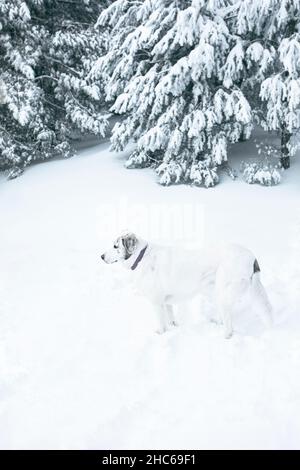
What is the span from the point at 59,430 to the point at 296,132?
8051mm

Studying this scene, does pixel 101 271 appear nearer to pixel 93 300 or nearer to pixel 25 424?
pixel 93 300

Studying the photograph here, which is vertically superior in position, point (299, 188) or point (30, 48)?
point (30, 48)

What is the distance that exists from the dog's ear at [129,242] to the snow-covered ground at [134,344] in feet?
3.59

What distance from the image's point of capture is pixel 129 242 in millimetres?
4523

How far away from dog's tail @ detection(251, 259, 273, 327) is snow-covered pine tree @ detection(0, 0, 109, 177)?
26.2 ft

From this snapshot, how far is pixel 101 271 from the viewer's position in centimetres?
659

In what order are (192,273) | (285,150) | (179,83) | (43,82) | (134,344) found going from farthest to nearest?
(43,82) < (285,150) < (179,83) < (134,344) < (192,273)

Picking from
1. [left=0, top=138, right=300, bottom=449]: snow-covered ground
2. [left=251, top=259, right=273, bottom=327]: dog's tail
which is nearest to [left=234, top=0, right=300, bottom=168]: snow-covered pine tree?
[left=0, top=138, right=300, bottom=449]: snow-covered ground

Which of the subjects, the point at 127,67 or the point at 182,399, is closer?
the point at 182,399

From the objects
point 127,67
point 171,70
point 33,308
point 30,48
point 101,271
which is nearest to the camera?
point 33,308

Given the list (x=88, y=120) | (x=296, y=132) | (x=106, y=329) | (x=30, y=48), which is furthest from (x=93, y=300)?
(x=30, y=48)

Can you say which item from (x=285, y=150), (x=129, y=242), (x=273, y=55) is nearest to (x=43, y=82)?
(x=273, y=55)

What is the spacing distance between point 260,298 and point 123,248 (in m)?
1.67

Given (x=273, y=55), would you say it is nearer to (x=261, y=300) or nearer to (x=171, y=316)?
(x=261, y=300)
